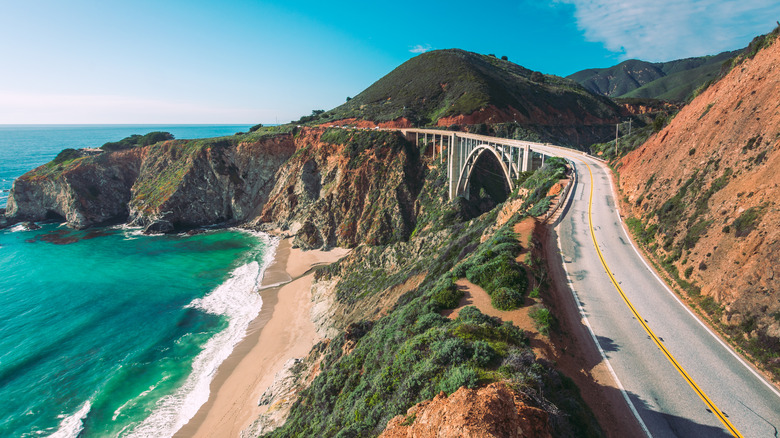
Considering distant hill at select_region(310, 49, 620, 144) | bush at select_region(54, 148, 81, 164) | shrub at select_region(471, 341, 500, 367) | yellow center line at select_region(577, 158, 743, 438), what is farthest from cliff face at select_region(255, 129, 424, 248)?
bush at select_region(54, 148, 81, 164)

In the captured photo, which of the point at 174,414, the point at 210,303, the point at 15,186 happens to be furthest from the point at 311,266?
the point at 15,186

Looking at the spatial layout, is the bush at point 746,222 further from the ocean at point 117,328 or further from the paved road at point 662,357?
the ocean at point 117,328

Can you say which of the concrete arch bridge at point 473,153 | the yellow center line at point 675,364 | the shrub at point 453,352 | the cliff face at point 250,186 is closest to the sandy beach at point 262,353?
the cliff face at point 250,186

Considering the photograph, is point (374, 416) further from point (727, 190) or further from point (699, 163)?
point (699, 163)

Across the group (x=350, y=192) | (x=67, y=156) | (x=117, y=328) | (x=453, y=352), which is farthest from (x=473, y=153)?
(x=67, y=156)

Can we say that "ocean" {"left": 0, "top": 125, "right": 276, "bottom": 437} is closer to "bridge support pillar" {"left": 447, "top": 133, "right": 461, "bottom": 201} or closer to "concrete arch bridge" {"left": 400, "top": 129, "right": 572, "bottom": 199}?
"bridge support pillar" {"left": 447, "top": 133, "right": 461, "bottom": 201}

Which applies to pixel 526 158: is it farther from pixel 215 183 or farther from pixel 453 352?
A: pixel 215 183
